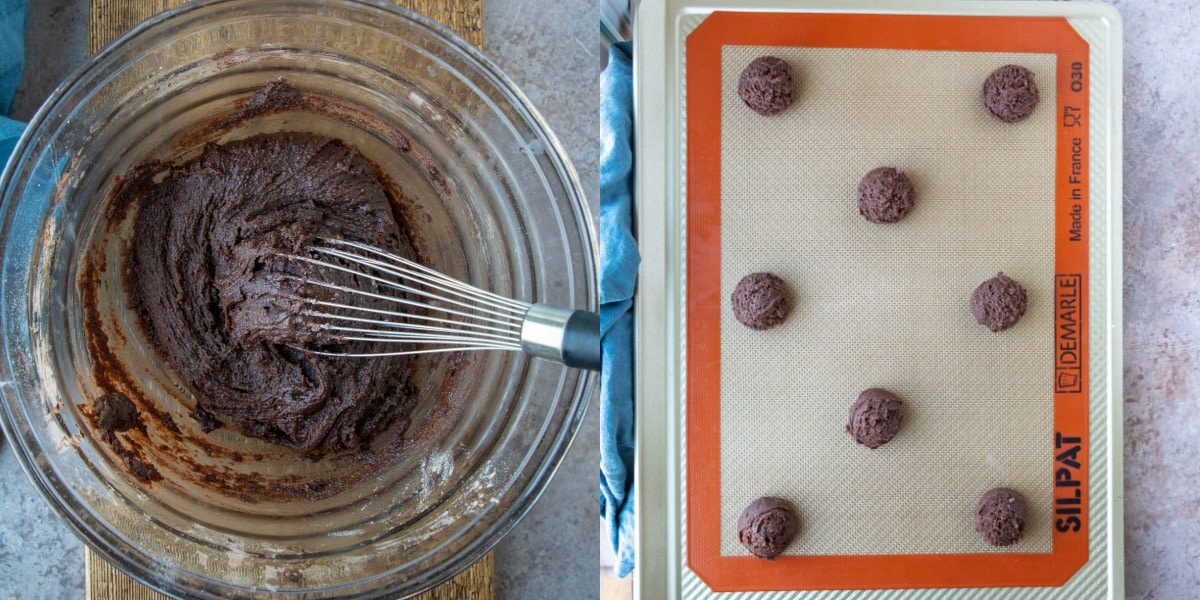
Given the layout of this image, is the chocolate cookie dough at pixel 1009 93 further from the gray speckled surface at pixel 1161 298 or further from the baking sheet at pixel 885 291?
the gray speckled surface at pixel 1161 298

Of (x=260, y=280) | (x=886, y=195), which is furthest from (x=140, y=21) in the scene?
(x=886, y=195)

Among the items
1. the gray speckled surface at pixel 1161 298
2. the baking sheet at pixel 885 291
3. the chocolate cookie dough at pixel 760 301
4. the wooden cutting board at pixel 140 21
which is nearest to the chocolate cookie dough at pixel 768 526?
the baking sheet at pixel 885 291

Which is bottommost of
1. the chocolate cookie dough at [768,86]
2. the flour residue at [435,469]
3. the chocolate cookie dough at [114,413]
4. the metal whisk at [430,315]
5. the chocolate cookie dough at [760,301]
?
the flour residue at [435,469]

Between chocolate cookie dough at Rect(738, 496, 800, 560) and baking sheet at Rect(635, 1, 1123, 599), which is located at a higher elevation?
baking sheet at Rect(635, 1, 1123, 599)

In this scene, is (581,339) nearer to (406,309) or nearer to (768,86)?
(406,309)

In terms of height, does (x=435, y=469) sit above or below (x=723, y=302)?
below

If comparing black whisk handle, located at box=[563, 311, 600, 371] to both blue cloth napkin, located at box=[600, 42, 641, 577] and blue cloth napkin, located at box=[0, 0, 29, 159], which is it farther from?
blue cloth napkin, located at box=[0, 0, 29, 159]

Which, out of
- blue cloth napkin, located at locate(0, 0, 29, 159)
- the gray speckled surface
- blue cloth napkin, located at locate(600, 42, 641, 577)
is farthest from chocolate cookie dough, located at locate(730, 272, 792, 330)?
blue cloth napkin, located at locate(0, 0, 29, 159)
